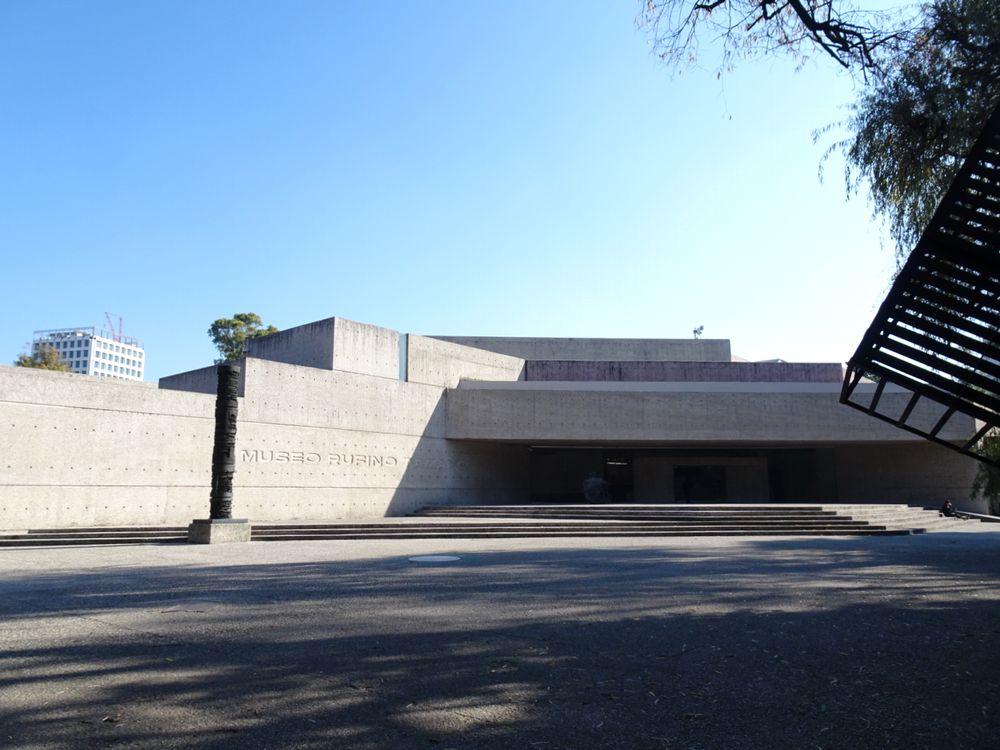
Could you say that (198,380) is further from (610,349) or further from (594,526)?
(610,349)

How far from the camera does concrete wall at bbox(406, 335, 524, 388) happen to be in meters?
25.4

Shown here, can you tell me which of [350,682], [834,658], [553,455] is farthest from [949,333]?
[553,455]

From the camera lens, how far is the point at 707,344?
35.2 meters

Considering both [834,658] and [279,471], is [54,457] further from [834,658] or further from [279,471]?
[834,658]

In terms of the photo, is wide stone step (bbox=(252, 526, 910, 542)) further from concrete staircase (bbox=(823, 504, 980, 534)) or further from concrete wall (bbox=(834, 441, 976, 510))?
concrete wall (bbox=(834, 441, 976, 510))

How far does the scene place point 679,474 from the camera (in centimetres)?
3141

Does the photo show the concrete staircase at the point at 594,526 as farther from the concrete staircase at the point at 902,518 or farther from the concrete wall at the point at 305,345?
the concrete wall at the point at 305,345

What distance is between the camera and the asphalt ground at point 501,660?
3.20 m

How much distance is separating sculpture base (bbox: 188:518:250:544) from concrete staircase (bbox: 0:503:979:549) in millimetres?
554

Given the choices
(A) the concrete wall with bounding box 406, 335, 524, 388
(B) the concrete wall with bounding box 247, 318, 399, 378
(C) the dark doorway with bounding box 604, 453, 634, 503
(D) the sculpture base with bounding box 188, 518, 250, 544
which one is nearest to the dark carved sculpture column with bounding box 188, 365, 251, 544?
(D) the sculpture base with bounding box 188, 518, 250, 544

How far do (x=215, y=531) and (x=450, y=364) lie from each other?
13369 mm

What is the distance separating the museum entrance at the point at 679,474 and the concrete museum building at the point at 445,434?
9 cm

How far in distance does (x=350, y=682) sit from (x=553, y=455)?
30.4 m

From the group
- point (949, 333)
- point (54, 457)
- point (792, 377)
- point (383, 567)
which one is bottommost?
point (383, 567)
